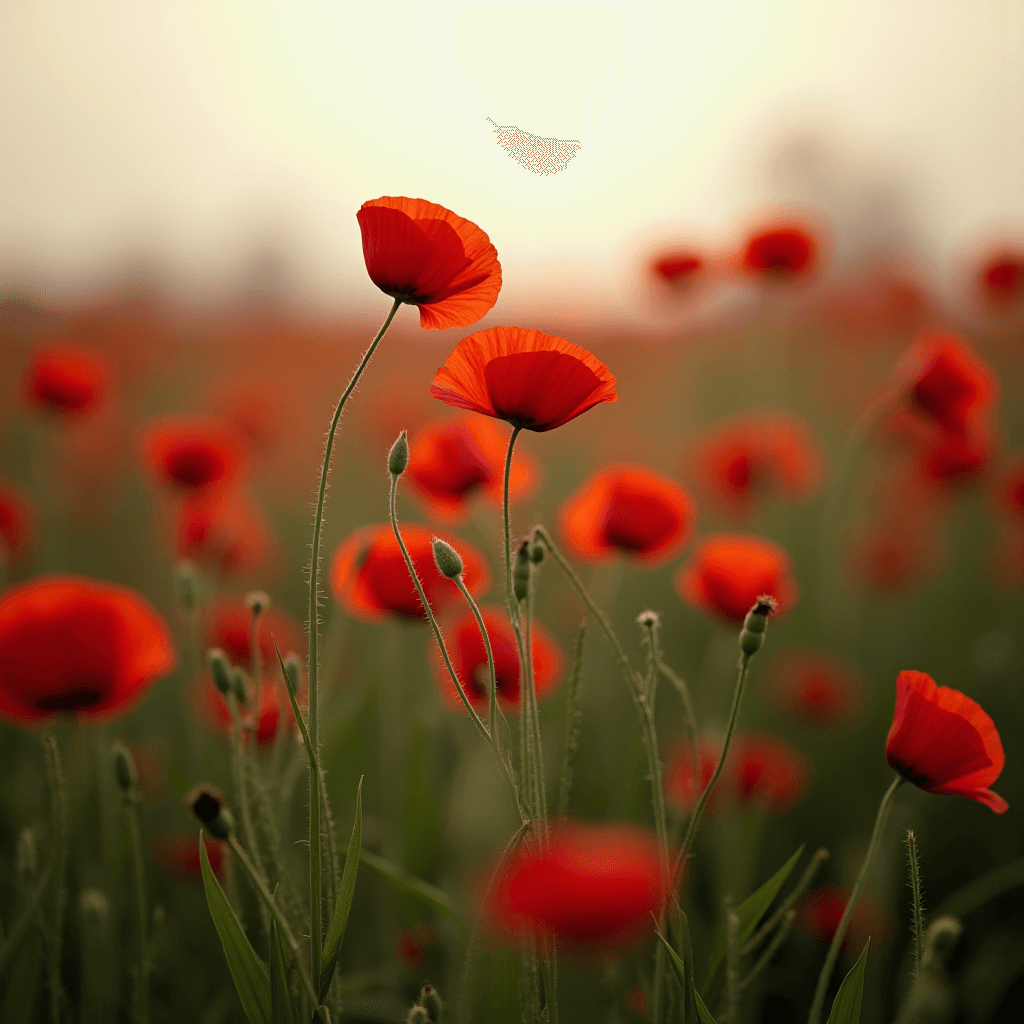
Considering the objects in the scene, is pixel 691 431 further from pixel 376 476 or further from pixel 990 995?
pixel 990 995

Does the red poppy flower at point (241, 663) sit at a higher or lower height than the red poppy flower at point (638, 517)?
lower

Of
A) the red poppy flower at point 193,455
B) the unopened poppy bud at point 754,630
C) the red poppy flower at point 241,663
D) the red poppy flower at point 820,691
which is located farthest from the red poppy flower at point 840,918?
the red poppy flower at point 193,455

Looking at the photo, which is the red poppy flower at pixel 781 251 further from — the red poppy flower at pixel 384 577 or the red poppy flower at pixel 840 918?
the red poppy flower at pixel 840 918

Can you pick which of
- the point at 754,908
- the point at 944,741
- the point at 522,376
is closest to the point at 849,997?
the point at 754,908

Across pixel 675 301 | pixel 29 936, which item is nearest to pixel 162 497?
pixel 675 301

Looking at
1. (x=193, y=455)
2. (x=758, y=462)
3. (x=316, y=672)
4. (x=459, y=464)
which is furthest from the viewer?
(x=758, y=462)

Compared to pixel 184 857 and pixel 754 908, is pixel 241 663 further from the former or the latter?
pixel 754 908

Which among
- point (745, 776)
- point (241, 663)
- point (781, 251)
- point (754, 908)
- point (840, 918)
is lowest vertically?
point (840, 918)

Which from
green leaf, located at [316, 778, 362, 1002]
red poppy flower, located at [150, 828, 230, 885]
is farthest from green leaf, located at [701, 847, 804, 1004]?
red poppy flower, located at [150, 828, 230, 885]
